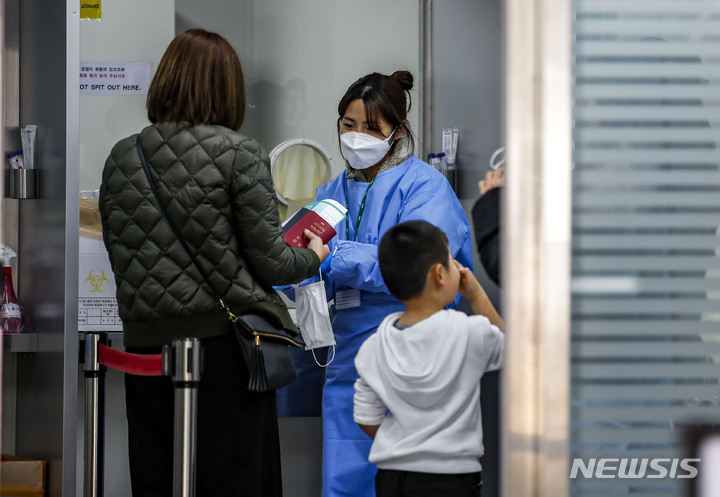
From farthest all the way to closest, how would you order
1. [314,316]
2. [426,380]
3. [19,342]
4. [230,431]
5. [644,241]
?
[19,342]
[314,316]
[230,431]
[426,380]
[644,241]

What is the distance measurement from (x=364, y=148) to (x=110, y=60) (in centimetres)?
98

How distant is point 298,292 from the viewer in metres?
2.52

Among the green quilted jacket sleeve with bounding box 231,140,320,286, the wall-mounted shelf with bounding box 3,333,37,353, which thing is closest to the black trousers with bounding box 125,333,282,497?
the green quilted jacket sleeve with bounding box 231,140,320,286

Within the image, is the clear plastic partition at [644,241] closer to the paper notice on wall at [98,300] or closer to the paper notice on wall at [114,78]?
the paper notice on wall at [98,300]

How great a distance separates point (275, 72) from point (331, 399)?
55.3 inches

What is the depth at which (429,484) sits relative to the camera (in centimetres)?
193

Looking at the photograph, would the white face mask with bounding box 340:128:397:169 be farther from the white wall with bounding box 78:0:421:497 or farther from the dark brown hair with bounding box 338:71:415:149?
the white wall with bounding box 78:0:421:497

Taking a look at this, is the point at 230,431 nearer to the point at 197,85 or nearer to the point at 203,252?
the point at 203,252

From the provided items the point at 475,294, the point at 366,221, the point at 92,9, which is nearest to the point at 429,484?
the point at 475,294

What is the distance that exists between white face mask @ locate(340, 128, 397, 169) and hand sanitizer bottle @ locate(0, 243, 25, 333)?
1.27 meters

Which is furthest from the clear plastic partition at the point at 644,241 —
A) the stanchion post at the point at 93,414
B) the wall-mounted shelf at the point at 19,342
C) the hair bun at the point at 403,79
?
the wall-mounted shelf at the point at 19,342

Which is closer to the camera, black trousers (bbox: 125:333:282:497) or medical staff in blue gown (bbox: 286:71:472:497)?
black trousers (bbox: 125:333:282:497)

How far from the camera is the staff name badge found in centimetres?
265

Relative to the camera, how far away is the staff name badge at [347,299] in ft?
8.70
